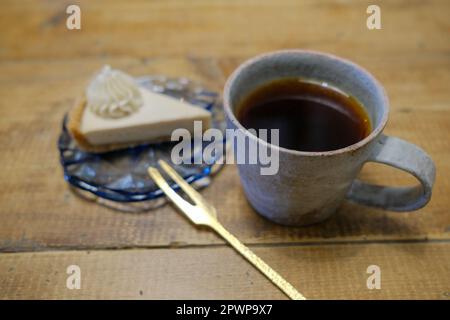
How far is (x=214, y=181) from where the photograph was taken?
714 millimetres

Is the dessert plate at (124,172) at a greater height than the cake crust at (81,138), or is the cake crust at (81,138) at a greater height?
the cake crust at (81,138)

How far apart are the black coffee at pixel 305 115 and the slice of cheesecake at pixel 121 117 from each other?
150mm

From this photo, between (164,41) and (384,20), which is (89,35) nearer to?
(164,41)

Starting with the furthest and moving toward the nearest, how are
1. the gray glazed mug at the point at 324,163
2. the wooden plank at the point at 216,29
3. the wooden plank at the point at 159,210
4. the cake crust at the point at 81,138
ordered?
the wooden plank at the point at 216,29, the cake crust at the point at 81,138, the wooden plank at the point at 159,210, the gray glazed mug at the point at 324,163

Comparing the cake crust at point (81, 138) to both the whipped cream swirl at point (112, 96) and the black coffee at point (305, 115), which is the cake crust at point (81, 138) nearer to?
the whipped cream swirl at point (112, 96)

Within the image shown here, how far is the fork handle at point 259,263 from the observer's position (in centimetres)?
57

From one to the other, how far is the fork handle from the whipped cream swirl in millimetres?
279

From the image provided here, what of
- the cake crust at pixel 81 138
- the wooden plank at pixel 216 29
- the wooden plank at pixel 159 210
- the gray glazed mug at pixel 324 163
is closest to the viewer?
the gray glazed mug at pixel 324 163

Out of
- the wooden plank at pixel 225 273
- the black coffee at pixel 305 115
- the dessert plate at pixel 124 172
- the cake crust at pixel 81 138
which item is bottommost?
the wooden plank at pixel 225 273

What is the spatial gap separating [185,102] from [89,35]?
0.38m

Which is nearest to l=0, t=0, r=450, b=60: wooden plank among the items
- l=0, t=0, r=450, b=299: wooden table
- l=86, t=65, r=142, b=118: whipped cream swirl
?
l=0, t=0, r=450, b=299: wooden table

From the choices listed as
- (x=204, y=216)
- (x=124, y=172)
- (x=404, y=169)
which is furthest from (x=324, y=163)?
(x=124, y=172)

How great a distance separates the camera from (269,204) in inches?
24.2

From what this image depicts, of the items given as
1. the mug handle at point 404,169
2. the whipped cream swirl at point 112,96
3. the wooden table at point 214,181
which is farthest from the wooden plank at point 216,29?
the mug handle at point 404,169
